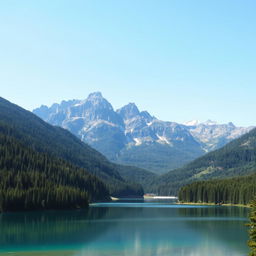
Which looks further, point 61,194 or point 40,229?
point 61,194

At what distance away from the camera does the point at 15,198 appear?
176 meters

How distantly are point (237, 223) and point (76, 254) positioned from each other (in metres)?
68.5

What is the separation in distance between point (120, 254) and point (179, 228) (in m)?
46.3

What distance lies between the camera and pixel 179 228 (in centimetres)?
11769

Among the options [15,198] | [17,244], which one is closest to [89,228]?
[17,244]

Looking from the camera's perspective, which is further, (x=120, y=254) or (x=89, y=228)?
(x=89, y=228)

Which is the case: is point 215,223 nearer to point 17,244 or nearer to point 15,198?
point 17,244

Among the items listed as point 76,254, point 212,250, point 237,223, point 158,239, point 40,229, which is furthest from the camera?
point 237,223

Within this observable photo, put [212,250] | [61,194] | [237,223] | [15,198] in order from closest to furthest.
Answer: [212,250] < [237,223] < [15,198] < [61,194]

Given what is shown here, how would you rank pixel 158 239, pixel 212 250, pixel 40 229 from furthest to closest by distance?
pixel 40 229 < pixel 158 239 < pixel 212 250

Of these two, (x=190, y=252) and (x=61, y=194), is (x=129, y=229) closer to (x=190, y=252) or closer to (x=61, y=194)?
(x=190, y=252)

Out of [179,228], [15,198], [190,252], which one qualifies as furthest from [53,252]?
[15,198]

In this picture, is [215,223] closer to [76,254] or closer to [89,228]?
[89,228]

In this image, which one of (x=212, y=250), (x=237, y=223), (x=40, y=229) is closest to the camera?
(x=212, y=250)
